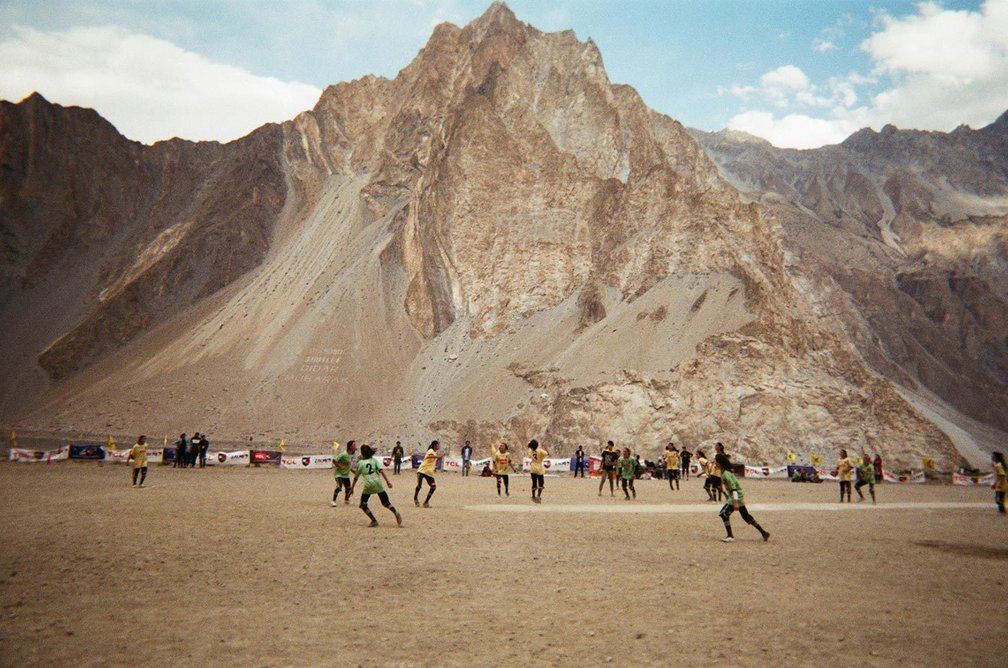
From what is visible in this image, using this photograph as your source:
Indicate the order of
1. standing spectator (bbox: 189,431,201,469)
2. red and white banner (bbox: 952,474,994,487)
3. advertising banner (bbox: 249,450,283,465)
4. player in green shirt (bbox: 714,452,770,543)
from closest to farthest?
A: player in green shirt (bbox: 714,452,770,543), standing spectator (bbox: 189,431,201,469), advertising banner (bbox: 249,450,283,465), red and white banner (bbox: 952,474,994,487)

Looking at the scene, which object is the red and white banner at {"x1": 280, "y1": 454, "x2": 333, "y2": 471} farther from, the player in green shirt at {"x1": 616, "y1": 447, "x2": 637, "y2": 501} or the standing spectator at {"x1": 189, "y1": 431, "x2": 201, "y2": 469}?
the player in green shirt at {"x1": 616, "y1": 447, "x2": 637, "y2": 501}

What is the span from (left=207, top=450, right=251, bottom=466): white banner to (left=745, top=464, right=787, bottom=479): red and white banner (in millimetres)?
30390

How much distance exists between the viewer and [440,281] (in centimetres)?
7225

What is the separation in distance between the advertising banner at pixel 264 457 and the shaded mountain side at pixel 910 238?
67.9 m

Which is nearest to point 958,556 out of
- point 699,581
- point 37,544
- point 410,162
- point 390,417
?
point 699,581

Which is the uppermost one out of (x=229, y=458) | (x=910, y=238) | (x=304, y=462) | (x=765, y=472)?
(x=910, y=238)

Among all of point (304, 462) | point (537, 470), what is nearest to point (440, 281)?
point (304, 462)

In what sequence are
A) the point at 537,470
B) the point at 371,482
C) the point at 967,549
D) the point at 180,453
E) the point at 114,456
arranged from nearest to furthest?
the point at 967,549, the point at 371,482, the point at 537,470, the point at 180,453, the point at 114,456

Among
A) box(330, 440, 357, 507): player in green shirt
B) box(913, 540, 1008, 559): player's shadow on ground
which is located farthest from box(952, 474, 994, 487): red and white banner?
box(330, 440, 357, 507): player in green shirt

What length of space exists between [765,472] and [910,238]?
8860 cm

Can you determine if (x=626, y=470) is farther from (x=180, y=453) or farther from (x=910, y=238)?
(x=910, y=238)

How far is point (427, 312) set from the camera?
70.6 m

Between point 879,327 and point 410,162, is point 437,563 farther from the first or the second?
point 879,327

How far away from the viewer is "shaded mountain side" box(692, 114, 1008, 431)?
8419 cm
